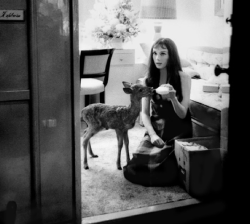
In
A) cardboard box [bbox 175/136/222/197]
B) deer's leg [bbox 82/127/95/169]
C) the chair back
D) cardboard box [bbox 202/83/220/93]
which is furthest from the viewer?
the chair back

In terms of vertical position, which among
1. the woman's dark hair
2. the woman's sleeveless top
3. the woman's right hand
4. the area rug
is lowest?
the area rug

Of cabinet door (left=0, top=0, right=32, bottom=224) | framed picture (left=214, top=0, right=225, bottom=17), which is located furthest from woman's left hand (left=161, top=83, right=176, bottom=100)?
framed picture (left=214, top=0, right=225, bottom=17)

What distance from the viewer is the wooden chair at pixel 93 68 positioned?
156 inches

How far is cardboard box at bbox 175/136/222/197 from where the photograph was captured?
241 centimetres

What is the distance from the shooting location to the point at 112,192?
2533 millimetres

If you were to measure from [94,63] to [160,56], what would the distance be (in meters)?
1.48

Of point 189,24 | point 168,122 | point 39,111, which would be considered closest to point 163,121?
point 168,122

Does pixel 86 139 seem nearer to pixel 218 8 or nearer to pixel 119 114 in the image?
pixel 119 114

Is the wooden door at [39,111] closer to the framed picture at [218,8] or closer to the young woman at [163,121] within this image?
the young woman at [163,121]

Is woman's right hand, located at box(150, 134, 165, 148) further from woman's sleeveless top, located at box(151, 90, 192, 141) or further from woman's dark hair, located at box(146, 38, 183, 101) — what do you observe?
woman's dark hair, located at box(146, 38, 183, 101)

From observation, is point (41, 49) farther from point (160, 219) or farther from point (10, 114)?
point (160, 219)

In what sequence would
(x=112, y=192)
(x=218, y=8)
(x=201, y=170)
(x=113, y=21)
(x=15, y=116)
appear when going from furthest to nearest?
(x=113, y=21) < (x=218, y=8) < (x=112, y=192) < (x=201, y=170) < (x=15, y=116)

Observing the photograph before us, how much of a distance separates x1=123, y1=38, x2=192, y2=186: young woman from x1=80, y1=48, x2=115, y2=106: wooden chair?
4.13 feet

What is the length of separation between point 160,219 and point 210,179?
0.49 meters
